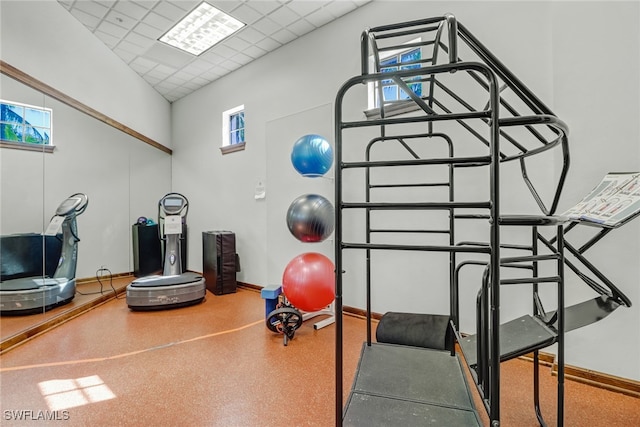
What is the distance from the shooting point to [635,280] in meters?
1.83

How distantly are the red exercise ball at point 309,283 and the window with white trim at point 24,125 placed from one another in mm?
2794

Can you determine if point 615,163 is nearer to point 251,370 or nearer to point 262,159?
point 251,370

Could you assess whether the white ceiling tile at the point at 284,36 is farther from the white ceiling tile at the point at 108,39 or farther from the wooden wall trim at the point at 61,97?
the wooden wall trim at the point at 61,97

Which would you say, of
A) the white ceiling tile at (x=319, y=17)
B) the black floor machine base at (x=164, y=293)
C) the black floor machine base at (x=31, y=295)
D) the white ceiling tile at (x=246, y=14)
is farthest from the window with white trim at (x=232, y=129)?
the black floor machine base at (x=31, y=295)

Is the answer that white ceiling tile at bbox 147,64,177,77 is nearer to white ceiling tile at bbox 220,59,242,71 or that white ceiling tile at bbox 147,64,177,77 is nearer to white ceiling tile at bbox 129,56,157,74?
white ceiling tile at bbox 129,56,157,74

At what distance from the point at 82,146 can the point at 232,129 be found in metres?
2.12

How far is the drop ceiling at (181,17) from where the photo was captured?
Answer: 3297 millimetres

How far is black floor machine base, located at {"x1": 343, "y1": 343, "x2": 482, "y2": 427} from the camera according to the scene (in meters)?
1.19

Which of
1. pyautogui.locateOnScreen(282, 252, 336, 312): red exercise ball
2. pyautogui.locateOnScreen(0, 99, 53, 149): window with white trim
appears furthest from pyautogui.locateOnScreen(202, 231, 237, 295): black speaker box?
pyautogui.locateOnScreen(0, 99, 53, 149): window with white trim

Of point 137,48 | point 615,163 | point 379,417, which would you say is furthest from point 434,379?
point 137,48

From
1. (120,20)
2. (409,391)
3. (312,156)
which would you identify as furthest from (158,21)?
(409,391)

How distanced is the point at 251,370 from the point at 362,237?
171cm

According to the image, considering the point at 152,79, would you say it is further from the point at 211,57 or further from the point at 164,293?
the point at 164,293

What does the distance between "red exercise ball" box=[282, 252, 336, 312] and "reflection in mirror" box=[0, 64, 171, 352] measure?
95.4 inches
